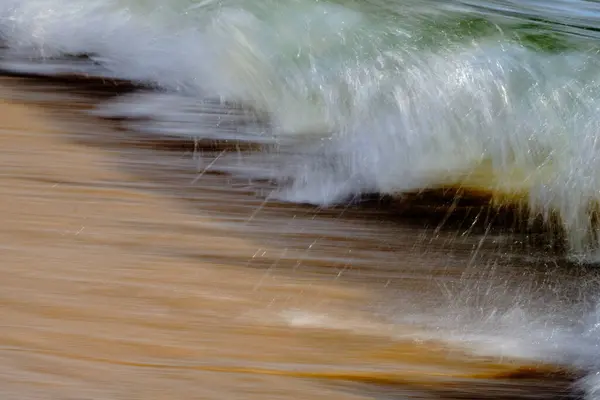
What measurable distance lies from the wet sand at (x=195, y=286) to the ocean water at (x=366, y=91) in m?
0.05

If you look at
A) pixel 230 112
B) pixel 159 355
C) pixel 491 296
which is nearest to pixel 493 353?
pixel 491 296

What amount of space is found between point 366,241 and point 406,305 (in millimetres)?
91

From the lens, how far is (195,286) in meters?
0.70

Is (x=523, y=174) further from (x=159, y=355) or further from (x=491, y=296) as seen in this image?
(x=159, y=355)

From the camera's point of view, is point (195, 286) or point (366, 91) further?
point (366, 91)

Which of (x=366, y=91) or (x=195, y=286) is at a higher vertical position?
(x=366, y=91)

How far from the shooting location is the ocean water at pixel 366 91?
0.83 meters

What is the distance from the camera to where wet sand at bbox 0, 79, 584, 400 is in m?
0.64

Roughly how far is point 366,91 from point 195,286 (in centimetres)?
35

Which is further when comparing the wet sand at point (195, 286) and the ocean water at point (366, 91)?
the ocean water at point (366, 91)

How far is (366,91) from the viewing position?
0.88 meters

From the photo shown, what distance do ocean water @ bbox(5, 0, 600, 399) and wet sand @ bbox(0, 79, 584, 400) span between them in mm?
50

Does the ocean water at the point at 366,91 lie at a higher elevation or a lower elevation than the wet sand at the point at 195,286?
higher

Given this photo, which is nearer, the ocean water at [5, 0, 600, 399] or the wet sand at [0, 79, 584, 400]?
the wet sand at [0, 79, 584, 400]
